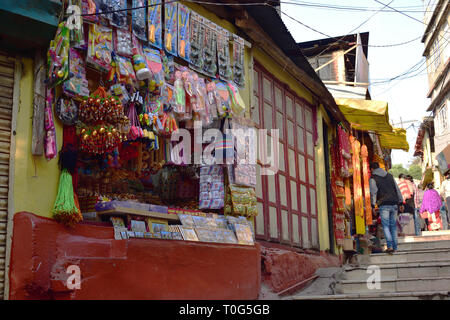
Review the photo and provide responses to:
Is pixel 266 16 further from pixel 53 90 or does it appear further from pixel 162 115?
pixel 53 90

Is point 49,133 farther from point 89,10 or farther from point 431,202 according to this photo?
point 431,202

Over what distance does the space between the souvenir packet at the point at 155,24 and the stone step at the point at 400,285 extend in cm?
490

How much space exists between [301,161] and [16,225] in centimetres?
751

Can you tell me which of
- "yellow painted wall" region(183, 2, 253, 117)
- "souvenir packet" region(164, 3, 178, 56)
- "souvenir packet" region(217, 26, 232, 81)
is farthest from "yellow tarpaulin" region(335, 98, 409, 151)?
"souvenir packet" region(164, 3, 178, 56)

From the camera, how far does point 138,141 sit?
635cm

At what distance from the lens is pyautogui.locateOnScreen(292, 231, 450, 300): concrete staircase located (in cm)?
768

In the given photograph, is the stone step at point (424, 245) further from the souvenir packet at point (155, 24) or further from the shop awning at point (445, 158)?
the shop awning at point (445, 158)

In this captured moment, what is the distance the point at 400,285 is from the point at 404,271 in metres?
0.81

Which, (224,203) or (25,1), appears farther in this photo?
(224,203)

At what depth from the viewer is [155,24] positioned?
688 cm

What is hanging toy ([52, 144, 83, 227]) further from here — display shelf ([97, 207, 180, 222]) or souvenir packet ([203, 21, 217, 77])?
souvenir packet ([203, 21, 217, 77])

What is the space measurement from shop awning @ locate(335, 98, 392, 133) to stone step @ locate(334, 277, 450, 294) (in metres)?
5.83

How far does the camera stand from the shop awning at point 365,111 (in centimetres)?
1359
